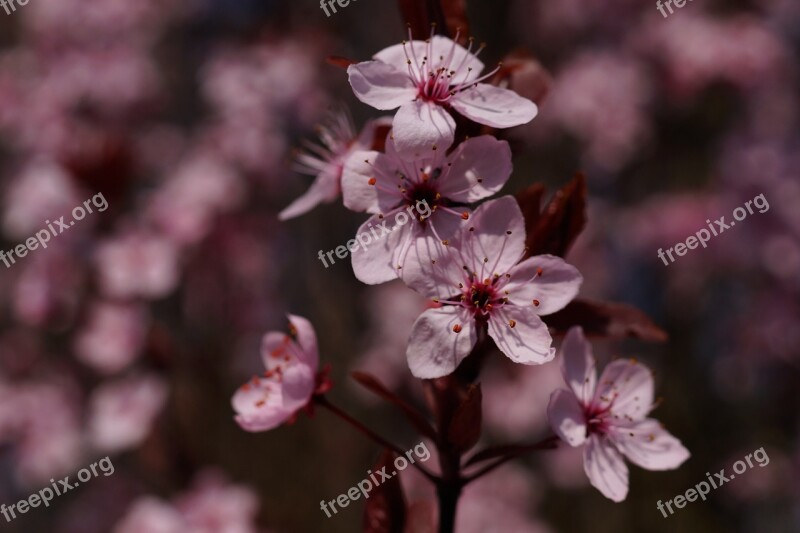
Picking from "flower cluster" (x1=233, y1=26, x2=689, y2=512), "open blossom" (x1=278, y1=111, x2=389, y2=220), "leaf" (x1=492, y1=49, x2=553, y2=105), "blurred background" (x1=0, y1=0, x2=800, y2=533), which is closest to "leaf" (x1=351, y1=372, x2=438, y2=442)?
"flower cluster" (x1=233, y1=26, x2=689, y2=512)

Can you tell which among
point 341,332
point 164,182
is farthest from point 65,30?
point 341,332

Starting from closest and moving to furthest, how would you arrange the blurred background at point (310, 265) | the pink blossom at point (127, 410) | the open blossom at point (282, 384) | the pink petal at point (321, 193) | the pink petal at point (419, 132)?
the pink petal at point (419, 132) → the open blossom at point (282, 384) → the pink petal at point (321, 193) → the pink blossom at point (127, 410) → the blurred background at point (310, 265)

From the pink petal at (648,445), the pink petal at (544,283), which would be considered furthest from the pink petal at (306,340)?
the pink petal at (648,445)

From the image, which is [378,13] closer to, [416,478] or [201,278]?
[201,278]

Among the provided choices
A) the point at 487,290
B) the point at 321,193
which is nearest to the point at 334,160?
the point at 321,193

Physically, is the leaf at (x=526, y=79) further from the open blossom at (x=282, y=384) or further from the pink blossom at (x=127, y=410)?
the pink blossom at (x=127, y=410)

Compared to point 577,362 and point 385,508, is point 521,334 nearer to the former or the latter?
point 577,362
